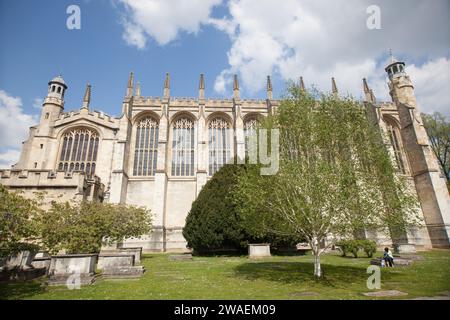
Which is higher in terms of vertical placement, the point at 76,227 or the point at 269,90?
the point at 269,90

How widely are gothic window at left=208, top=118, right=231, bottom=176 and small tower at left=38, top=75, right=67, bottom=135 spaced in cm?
1916

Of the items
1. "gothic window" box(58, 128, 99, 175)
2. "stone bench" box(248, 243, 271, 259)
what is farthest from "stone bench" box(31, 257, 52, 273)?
"gothic window" box(58, 128, 99, 175)

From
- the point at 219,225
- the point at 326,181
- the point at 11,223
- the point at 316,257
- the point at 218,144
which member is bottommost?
the point at 316,257

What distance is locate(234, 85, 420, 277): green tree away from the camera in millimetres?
9453

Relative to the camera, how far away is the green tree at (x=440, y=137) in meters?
31.9

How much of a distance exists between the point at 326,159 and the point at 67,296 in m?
10.4

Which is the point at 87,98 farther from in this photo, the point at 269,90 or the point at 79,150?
the point at 269,90

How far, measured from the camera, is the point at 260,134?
479 inches

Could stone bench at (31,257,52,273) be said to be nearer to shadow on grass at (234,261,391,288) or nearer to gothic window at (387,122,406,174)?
shadow on grass at (234,261,391,288)

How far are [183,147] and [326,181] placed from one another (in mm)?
23274

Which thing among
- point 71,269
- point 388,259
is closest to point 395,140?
point 388,259

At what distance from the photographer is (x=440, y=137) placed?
32.3 metres

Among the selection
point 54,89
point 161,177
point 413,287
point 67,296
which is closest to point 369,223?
point 413,287
